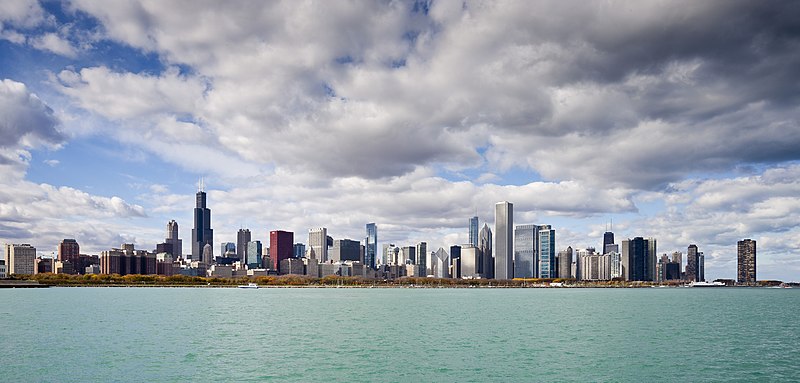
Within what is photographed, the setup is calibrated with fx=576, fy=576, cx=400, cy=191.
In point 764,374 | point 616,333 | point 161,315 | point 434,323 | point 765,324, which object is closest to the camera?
point 764,374

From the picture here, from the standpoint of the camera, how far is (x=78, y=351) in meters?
71.3

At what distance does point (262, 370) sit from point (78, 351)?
27972 mm

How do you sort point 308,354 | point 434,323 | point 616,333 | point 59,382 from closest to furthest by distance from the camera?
point 59,382 < point 308,354 < point 616,333 < point 434,323

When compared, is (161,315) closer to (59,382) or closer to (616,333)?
(59,382)

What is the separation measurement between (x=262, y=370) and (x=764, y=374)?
5204cm

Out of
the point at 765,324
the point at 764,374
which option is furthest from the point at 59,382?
the point at 765,324

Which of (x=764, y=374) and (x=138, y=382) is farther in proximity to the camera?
(x=764, y=374)

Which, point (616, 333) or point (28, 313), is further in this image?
point (28, 313)

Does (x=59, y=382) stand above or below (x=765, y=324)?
above

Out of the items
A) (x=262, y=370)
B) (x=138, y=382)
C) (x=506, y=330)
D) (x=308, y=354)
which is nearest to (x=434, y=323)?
(x=506, y=330)

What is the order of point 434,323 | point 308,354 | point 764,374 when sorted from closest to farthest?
point 764,374 → point 308,354 → point 434,323

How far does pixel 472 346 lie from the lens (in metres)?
78.0

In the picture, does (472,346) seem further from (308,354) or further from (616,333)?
(616,333)

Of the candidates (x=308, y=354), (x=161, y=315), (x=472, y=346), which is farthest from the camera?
(x=161, y=315)
